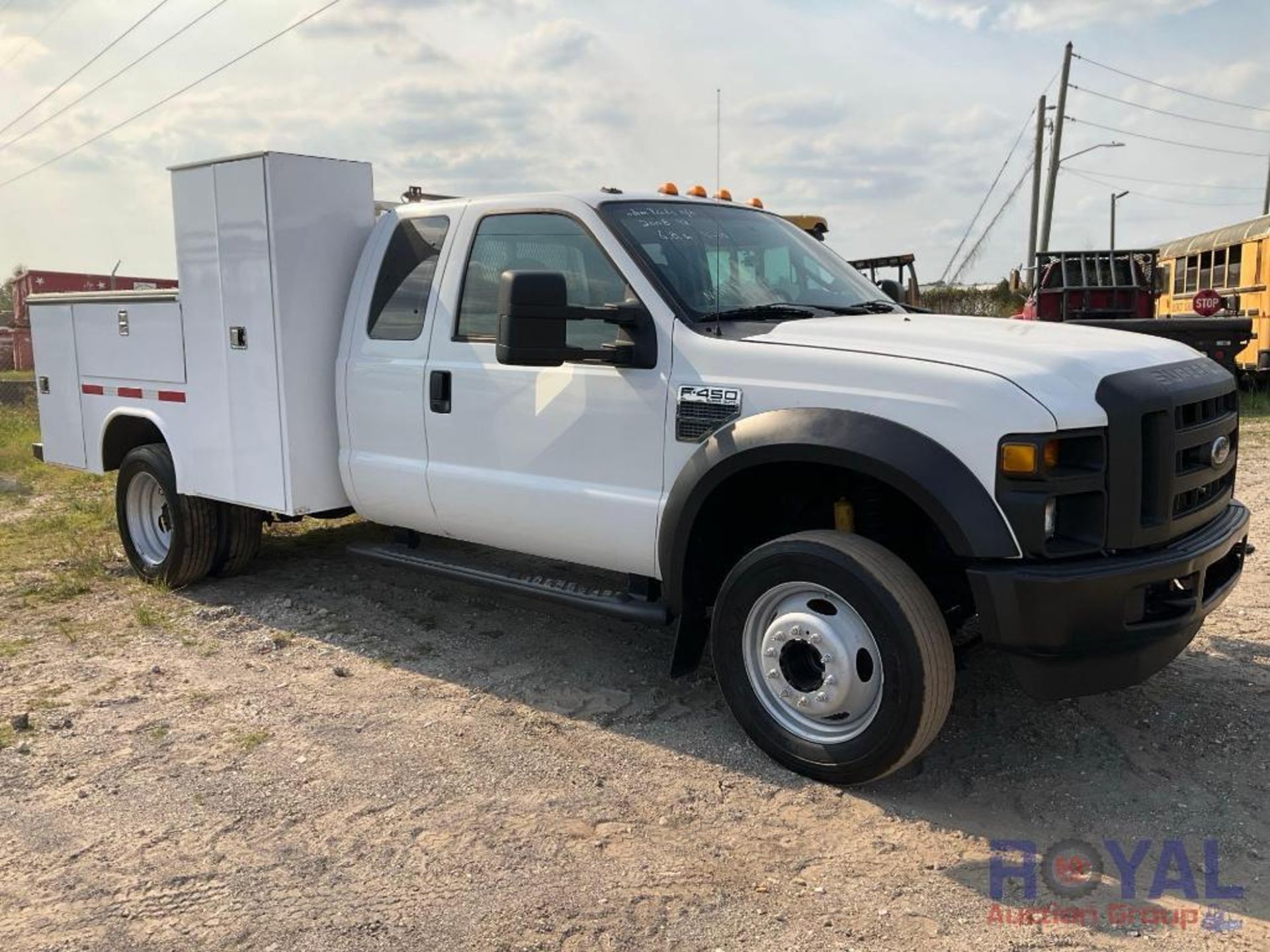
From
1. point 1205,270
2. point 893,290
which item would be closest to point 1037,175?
point 1205,270

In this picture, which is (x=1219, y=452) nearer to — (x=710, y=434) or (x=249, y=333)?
(x=710, y=434)

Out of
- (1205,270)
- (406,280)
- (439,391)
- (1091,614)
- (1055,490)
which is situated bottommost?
(1091,614)

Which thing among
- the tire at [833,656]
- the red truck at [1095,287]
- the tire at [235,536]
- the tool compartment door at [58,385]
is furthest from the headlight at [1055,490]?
the red truck at [1095,287]

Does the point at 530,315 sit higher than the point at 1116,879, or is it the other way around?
the point at 530,315

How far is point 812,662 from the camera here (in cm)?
373

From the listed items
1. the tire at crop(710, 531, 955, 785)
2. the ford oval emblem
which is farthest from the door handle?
the ford oval emblem

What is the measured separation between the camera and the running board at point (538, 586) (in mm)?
4141

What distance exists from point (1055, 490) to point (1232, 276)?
15780 mm

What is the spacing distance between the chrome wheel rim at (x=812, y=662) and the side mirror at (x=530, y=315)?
1180 millimetres

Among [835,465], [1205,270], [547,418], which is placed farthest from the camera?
[1205,270]

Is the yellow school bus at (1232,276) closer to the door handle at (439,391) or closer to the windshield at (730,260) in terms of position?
the windshield at (730,260)

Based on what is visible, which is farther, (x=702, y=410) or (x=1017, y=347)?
(x=702, y=410)

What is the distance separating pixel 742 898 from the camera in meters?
2.99

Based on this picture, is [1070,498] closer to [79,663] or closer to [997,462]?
[997,462]
